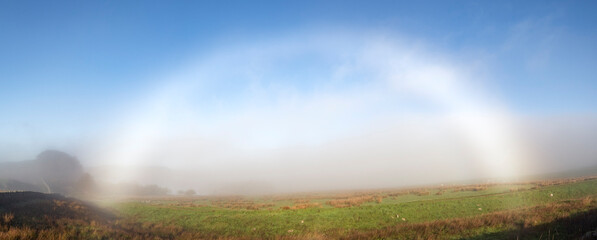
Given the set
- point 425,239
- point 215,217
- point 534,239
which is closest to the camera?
point 534,239

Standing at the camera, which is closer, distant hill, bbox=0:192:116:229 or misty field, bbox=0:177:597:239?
misty field, bbox=0:177:597:239

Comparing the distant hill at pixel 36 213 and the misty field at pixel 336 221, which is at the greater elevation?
the distant hill at pixel 36 213

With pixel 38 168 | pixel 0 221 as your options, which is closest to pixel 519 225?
pixel 0 221

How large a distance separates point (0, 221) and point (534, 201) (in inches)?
1831

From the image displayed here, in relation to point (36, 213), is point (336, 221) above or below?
below

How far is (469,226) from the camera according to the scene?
56.5 ft

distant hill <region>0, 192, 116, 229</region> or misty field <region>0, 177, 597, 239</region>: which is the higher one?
distant hill <region>0, 192, 116, 229</region>

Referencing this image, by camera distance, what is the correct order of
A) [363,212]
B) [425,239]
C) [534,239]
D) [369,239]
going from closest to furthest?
[534,239] < [425,239] < [369,239] < [363,212]

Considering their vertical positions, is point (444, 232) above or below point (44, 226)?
below

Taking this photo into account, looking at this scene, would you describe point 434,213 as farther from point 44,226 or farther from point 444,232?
point 44,226

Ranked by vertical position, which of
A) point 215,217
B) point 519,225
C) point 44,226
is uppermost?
point 44,226

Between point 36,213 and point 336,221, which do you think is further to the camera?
point 336,221

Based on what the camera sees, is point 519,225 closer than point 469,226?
Yes

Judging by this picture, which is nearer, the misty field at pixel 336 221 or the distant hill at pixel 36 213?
the misty field at pixel 336 221
